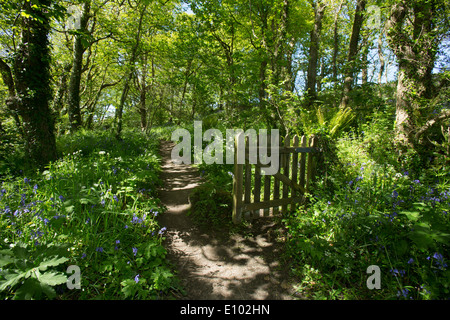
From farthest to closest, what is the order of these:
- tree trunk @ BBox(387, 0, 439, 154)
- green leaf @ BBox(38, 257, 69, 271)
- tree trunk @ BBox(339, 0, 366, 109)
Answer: tree trunk @ BBox(339, 0, 366, 109)
tree trunk @ BBox(387, 0, 439, 154)
green leaf @ BBox(38, 257, 69, 271)

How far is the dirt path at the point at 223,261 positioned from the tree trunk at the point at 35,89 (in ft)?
11.4

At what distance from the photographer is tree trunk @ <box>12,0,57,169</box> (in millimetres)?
4430

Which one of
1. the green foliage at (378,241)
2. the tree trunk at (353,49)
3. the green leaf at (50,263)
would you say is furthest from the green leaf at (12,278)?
the tree trunk at (353,49)

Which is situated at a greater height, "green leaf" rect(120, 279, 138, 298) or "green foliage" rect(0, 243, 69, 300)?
"green foliage" rect(0, 243, 69, 300)

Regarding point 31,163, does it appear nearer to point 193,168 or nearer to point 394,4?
point 193,168

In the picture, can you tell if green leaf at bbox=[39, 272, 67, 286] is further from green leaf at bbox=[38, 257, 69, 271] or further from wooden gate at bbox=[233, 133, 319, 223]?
wooden gate at bbox=[233, 133, 319, 223]

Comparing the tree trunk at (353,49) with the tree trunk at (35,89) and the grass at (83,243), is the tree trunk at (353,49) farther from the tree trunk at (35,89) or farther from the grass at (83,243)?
the tree trunk at (35,89)

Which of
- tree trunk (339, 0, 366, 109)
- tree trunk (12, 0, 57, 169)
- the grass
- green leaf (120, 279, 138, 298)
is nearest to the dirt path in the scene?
the grass

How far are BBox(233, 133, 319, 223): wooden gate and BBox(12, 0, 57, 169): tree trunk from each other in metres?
4.65

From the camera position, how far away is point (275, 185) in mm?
3914

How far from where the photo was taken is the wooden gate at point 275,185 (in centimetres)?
358

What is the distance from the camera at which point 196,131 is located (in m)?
10.8

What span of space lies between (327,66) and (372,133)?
29.0 meters

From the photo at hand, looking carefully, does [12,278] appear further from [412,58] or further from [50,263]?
[412,58]
